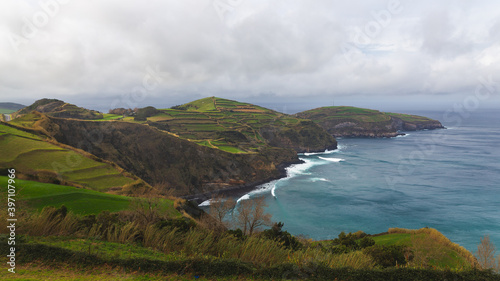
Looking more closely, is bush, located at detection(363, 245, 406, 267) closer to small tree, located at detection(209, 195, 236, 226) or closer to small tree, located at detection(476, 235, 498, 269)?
small tree, located at detection(476, 235, 498, 269)

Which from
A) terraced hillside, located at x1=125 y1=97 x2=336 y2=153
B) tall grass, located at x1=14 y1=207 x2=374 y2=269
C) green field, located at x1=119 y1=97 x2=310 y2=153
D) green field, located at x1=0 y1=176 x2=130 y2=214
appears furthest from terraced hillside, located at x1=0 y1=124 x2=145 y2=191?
terraced hillside, located at x1=125 y1=97 x2=336 y2=153

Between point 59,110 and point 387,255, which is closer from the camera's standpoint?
point 387,255

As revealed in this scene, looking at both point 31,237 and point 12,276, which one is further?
point 31,237

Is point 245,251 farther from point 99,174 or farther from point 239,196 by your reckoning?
point 239,196

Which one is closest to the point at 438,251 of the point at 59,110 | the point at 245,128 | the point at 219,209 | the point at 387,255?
the point at 387,255

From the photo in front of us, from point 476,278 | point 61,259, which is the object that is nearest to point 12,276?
point 61,259

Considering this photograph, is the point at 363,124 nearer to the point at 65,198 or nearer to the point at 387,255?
the point at 387,255
